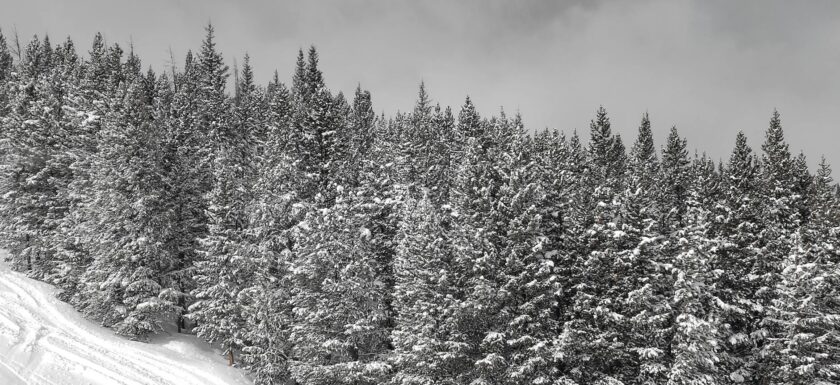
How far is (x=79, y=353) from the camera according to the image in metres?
28.1

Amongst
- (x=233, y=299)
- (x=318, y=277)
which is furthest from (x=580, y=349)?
(x=233, y=299)

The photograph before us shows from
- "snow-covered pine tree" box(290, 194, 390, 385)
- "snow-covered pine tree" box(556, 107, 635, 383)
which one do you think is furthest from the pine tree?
"snow-covered pine tree" box(290, 194, 390, 385)

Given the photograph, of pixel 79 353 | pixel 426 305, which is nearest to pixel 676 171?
pixel 426 305

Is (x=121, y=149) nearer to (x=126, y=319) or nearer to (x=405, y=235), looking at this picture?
(x=126, y=319)

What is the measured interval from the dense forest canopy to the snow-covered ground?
1.45 metres

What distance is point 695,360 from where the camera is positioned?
76.8 feet

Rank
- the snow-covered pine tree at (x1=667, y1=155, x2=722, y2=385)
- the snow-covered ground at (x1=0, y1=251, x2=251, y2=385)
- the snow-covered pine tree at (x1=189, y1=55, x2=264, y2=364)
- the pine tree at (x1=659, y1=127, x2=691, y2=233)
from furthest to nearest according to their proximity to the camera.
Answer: the pine tree at (x1=659, y1=127, x2=691, y2=233) → the snow-covered pine tree at (x1=189, y1=55, x2=264, y2=364) → the snow-covered ground at (x1=0, y1=251, x2=251, y2=385) → the snow-covered pine tree at (x1=667, y1=155, x2=722, y2=385)

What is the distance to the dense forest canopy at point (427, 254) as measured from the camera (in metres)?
24.5

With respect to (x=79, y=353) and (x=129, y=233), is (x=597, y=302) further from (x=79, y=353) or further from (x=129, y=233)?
(x=129, y=233)

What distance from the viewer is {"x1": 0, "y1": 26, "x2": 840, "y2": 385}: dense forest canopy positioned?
2450 cm

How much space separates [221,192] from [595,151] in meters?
35.0

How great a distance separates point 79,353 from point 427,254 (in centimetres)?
1930

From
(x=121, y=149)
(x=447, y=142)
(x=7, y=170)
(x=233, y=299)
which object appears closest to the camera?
(x=233, y=299)

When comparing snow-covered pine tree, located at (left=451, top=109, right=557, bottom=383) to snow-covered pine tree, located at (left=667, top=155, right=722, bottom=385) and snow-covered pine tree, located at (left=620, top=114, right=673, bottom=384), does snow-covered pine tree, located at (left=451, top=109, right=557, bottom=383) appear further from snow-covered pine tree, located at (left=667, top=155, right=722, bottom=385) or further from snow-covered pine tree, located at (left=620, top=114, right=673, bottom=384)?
snow-covered pine tree, located at (left=667, top=155, right=722, bottom=385)
